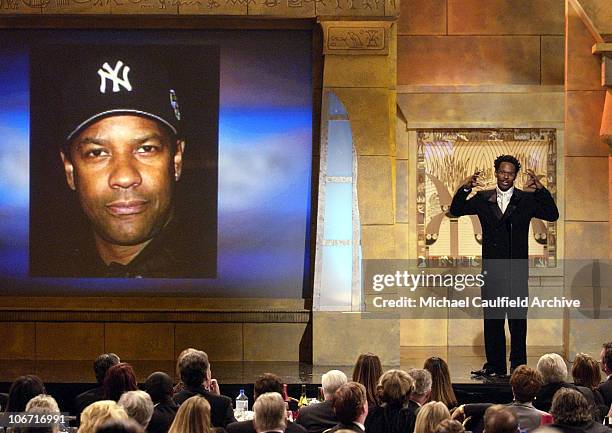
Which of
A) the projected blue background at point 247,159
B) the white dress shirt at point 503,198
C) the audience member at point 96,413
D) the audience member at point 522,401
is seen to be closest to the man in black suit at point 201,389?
the audience member at point 522,401

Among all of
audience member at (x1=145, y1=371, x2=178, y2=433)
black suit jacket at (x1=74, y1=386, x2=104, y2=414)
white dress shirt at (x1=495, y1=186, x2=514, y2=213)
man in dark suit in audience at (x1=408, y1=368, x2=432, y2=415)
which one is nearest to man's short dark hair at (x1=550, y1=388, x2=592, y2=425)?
man in dark suit in audience at (x1=408, y1=368, x2=432, y2=415)

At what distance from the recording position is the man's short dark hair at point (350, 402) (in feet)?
19.2

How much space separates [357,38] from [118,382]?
16.5ft

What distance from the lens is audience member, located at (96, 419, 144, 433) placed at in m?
4.38

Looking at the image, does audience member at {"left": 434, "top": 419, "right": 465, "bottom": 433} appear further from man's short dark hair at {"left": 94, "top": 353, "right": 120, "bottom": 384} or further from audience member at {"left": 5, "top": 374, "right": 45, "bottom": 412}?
man's short dark hair at {"left": 94, "top": 353, "right": 120, "bottom": 384}

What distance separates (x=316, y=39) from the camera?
1104 cm

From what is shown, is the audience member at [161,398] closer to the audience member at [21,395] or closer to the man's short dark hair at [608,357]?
the audience member at [21,395]

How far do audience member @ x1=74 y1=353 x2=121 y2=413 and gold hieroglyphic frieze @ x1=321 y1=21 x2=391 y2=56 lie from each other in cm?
434

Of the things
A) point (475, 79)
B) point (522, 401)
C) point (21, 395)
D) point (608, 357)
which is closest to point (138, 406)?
point (21, 395)

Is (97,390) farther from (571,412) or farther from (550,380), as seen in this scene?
(571,412)

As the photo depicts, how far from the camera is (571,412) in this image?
18.7ft

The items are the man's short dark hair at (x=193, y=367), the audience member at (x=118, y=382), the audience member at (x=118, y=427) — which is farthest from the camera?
the man's short dark hair at (x=193, y=367)

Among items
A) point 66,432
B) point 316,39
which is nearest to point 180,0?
point 316,39

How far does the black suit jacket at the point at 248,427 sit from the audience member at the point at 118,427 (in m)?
1.63
